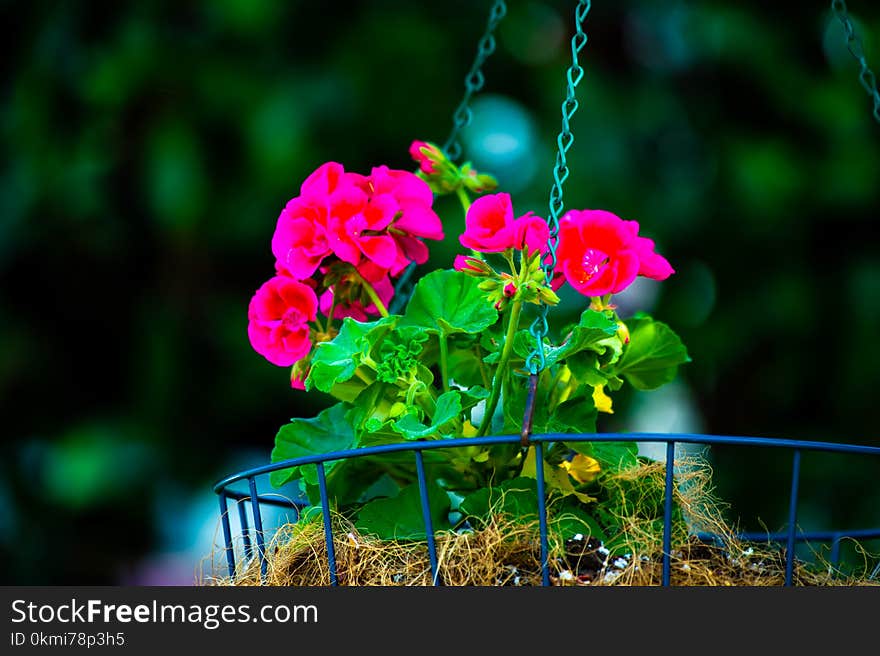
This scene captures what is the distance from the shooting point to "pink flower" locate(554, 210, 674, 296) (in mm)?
1004

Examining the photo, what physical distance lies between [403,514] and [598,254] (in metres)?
0.29

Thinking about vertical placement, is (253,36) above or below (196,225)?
above

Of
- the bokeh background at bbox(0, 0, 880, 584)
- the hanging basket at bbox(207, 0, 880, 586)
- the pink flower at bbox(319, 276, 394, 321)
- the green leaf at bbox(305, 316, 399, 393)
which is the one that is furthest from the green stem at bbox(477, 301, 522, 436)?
the bokeh background at bbox(0, 0, 880, 584)

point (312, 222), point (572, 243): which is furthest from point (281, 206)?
point (572, 243)

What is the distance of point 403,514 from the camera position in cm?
98

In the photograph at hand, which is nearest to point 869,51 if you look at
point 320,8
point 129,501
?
point 320,8

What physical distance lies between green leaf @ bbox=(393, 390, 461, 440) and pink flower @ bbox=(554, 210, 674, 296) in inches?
6.2

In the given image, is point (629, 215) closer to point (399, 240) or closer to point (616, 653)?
point (399, 240)

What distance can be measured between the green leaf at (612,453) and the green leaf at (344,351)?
0.20 m

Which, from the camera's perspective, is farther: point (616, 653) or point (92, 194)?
point (92, 194)

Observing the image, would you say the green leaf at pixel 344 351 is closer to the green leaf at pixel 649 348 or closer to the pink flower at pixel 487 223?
the pink flower at pixel 487 223

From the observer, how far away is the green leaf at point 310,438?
1070mm

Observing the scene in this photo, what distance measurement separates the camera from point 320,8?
2.36m

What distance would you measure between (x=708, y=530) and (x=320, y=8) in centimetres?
169
